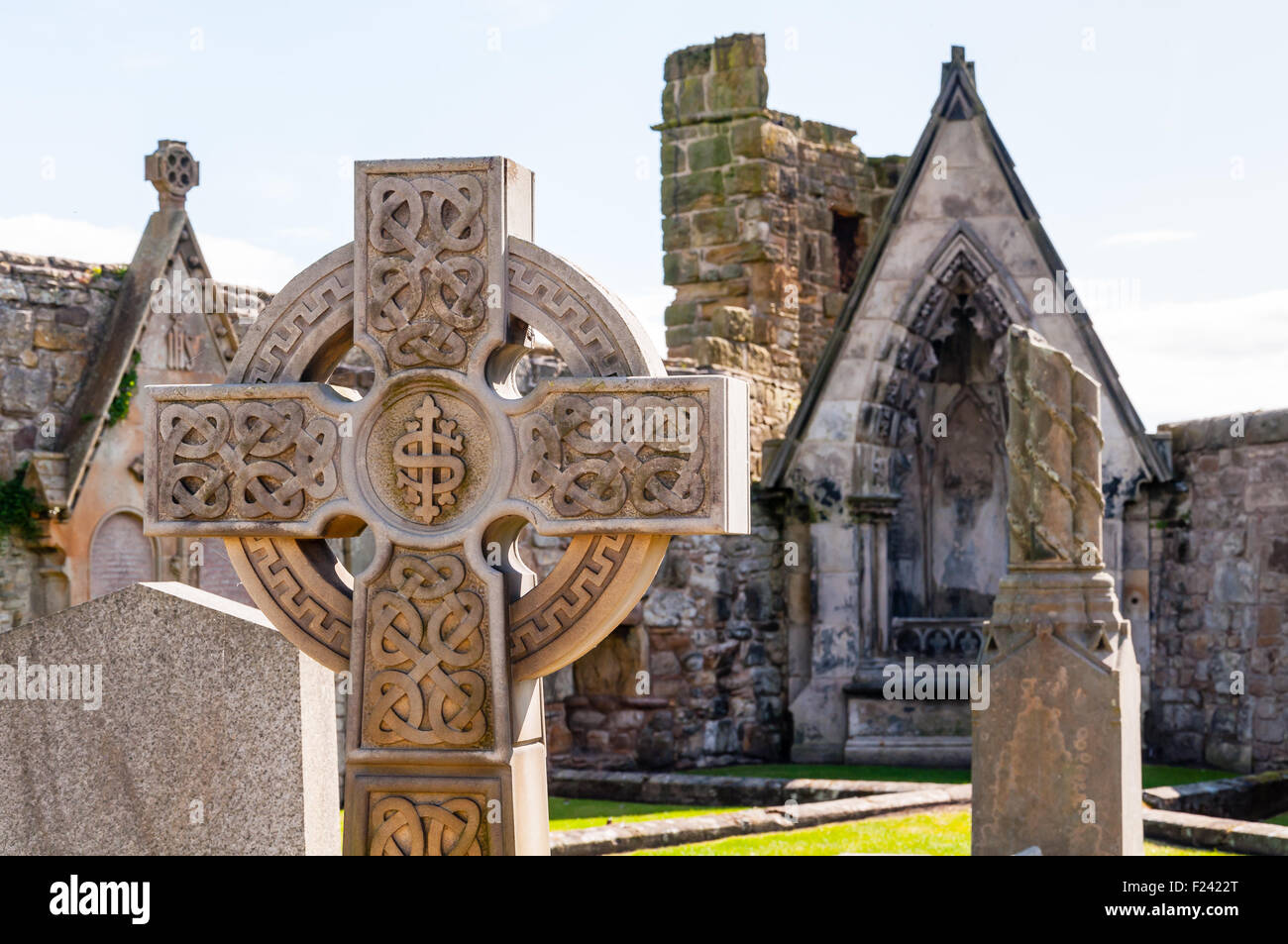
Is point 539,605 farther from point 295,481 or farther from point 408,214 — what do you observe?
point 408,214

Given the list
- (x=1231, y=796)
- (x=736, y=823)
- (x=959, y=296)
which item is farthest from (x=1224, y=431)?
(x=736, y=823)

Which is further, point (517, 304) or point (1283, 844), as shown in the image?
point (1283, 844)

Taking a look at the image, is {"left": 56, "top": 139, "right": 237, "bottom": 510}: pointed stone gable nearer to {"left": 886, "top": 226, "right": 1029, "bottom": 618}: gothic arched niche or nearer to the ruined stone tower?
A: the ruined stone tower

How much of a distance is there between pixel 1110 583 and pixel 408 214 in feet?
11.6

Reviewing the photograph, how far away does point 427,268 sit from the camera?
459cm

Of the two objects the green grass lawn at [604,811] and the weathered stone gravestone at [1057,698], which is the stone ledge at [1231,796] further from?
the weathered stone gravestone at [1057,698]

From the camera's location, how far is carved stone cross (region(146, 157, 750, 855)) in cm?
446

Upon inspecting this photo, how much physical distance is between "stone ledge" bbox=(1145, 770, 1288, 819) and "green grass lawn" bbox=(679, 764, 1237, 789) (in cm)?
77

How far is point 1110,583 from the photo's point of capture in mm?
6902

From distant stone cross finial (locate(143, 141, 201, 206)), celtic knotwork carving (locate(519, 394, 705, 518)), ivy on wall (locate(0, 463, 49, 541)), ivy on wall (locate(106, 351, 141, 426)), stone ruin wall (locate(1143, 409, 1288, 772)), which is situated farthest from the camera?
stone ruin wall (locate(1143, 409, 1288, 772))

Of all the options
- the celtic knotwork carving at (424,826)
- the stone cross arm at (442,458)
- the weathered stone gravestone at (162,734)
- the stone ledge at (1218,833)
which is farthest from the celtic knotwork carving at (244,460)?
the stone ledge at (1218,833)

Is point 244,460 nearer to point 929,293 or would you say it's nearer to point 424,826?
point 424,826

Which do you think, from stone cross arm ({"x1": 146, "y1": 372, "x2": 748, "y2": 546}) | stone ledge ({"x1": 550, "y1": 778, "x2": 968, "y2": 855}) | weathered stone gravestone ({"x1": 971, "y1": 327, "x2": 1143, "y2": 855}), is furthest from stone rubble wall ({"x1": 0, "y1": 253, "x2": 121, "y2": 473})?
weathered stone gravestone ({"x1": 971, "y1": 327, "x2": 1143, "y2": 855})
